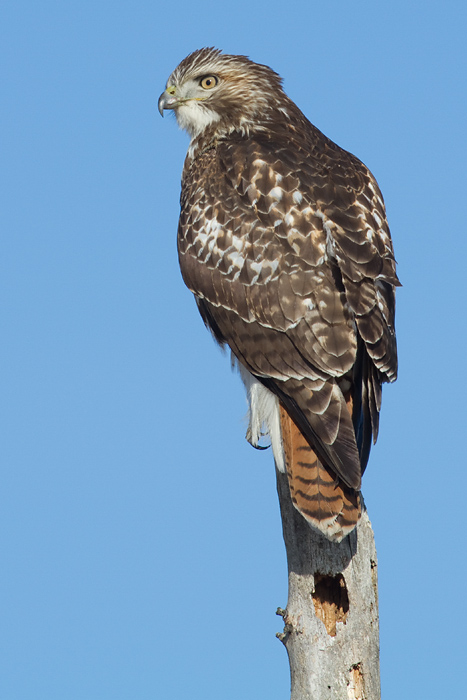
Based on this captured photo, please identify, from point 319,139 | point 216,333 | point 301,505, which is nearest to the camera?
point 301,505

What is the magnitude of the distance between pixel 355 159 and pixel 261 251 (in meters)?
1.36

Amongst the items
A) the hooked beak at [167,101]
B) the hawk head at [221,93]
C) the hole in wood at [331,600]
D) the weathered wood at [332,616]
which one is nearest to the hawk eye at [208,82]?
the hawk head at [221,93]

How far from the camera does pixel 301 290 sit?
5375mm

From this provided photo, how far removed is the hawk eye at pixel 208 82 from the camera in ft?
22.4

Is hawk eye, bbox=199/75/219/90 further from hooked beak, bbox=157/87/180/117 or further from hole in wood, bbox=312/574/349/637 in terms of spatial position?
hole in wood, bbox=312/574/349/637

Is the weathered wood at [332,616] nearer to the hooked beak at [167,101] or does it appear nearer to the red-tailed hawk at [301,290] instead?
the red-tailed hawk at [301,290]

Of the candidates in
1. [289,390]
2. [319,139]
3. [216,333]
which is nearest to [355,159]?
[319,139]

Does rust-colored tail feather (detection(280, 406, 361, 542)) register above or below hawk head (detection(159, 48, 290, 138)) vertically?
below

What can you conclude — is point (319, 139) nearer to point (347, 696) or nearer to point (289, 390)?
point (289, 390)

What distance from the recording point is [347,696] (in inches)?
202

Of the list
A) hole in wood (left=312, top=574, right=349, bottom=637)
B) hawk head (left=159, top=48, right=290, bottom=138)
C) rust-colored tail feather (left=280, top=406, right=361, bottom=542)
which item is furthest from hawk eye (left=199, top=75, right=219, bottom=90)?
hole in wood (left=312, top=574, right=349, bottom=637)

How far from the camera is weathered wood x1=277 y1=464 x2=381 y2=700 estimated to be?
5133mm

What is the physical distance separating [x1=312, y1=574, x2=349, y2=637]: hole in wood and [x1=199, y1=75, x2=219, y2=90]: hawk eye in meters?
3.73

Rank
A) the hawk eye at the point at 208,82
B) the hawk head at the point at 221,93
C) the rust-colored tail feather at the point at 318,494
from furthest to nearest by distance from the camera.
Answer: the hawk eye at the point at 208,82
the hawk head at the point at 221,93
the rust-colored tail feather at the point at 318,494
